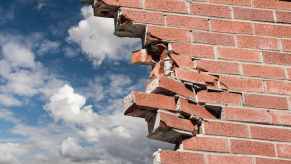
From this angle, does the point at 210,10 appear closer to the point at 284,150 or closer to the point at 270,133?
the point at 270,133

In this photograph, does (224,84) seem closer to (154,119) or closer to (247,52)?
(247,52)

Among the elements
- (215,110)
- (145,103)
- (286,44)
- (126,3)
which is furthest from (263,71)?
(126,3)

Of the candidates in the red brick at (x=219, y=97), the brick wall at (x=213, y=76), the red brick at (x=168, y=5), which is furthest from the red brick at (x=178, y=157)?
the red brick at (x=168, y=5)

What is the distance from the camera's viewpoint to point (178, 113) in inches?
90.8

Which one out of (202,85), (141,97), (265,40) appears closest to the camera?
(141,97)

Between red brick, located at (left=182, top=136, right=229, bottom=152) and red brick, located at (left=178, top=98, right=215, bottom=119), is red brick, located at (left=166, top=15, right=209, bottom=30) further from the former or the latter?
red brick, located at (left=182, top=136, right=229, bottom=152)

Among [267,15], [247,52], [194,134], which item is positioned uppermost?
[267,15]

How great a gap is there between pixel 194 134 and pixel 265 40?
75cm

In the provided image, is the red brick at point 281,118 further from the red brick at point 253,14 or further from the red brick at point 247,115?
the red brick at point 253,14

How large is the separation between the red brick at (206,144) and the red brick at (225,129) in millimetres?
39

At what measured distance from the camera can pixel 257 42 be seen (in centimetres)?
259

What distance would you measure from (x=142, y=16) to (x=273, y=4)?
2.73 ft

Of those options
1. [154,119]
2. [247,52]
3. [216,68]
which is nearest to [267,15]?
[247,52]

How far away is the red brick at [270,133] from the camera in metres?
2.34
